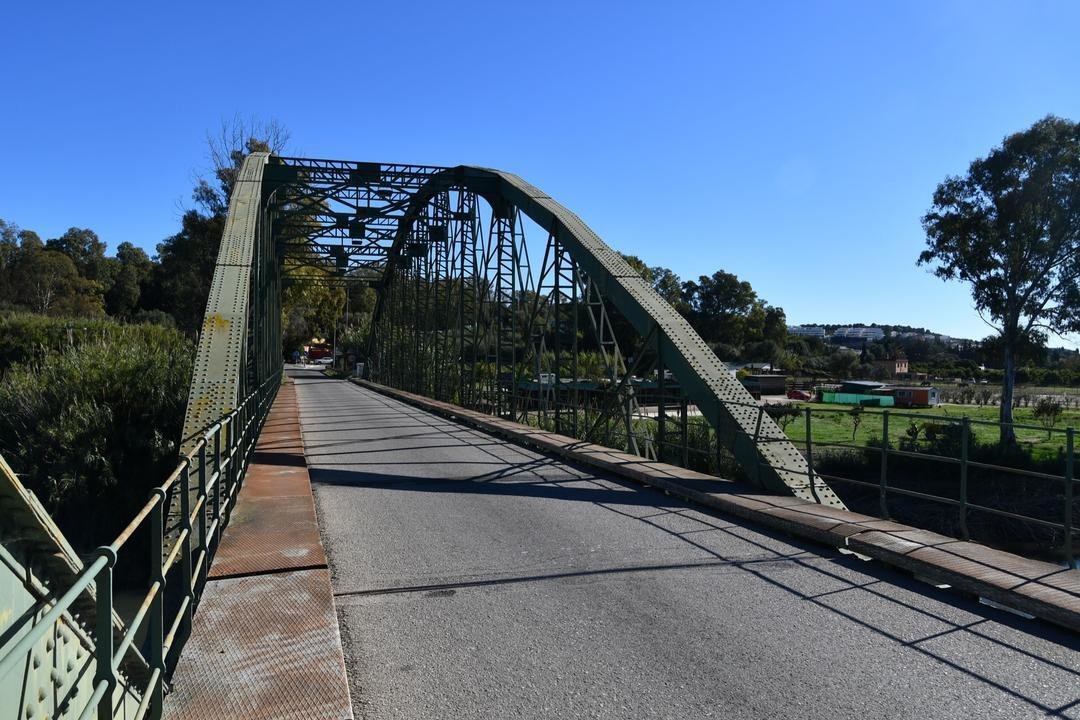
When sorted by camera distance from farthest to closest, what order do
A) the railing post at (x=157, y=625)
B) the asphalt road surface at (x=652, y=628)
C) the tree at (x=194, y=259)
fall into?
the tree at (x=194, y=259) < the asphalt road surface at (x=652, y=628) < the railing post at (x=157, y=625)

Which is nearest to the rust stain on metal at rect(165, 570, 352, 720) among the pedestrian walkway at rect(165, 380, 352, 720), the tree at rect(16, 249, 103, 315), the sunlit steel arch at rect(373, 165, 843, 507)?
the pedestrian walkway at rect(165, 380, 352, 720)

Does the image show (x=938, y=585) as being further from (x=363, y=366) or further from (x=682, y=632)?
(x=363, y=366)

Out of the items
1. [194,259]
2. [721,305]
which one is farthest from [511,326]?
[721,305]

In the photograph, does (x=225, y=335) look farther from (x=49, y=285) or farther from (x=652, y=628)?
(x=49, y=285)

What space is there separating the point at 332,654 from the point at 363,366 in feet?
224

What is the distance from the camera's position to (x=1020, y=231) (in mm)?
26281

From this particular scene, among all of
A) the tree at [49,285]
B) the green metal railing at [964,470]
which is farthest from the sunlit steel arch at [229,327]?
the tree at [49,285]

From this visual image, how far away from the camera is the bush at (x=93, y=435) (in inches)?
546

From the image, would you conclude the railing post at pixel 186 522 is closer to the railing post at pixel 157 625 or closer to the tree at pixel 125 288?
the railing post at pixel 157 625

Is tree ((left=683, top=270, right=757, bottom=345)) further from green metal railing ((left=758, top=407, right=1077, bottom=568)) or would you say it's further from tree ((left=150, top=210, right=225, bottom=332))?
green metal railing ((left=758, top=407, right=1077, bottom=568))

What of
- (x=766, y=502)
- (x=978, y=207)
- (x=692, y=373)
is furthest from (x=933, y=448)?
(x=766, y=502)

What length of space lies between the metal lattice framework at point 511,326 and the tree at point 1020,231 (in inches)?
483

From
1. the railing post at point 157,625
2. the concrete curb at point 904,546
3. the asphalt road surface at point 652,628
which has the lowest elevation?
the asphalt road surface at point 652,628

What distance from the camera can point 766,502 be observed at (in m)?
8.62
